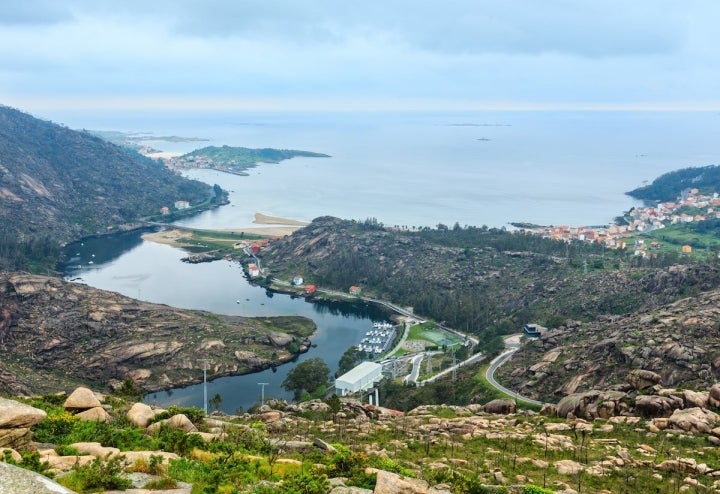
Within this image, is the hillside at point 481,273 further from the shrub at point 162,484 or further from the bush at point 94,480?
the bush at point 94,480

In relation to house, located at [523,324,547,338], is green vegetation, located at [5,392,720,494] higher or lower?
higher

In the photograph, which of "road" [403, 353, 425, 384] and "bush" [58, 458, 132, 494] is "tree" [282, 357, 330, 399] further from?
"bush" [58, 458, 132, 494]

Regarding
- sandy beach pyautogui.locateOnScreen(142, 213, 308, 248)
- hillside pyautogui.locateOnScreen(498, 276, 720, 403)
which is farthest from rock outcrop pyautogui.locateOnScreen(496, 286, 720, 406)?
sandy beach pyautogui.locateOnScreen(142, 213, 308, 248)

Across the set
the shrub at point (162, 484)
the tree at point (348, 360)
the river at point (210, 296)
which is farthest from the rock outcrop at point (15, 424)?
the tree at point (348, 360)

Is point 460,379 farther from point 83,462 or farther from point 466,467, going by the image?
point 83,462

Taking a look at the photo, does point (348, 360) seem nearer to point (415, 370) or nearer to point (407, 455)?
point (415, 370)

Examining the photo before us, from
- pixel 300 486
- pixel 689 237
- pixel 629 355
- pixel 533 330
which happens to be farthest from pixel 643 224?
pixel 300 486
